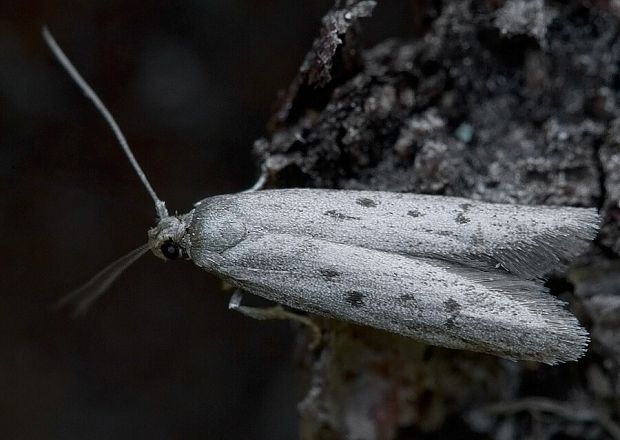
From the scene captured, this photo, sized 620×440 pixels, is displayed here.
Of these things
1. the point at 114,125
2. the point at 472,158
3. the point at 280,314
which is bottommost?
the point at 280,314

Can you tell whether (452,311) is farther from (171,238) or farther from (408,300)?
(171,238)

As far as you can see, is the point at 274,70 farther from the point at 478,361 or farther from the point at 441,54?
the point at 478,361

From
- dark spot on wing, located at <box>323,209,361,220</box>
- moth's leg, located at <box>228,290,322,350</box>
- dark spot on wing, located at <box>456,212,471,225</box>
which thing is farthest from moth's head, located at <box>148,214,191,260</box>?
dark spot on wing, located at <box>456,212,471,225</box>

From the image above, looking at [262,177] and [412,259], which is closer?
[412,259]

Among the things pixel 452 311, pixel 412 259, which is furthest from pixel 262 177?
pixel 452 311

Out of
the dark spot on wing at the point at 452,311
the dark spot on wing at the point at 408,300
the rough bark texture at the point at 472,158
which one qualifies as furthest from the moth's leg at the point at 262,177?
the dark spot on wing at the point at 452,311

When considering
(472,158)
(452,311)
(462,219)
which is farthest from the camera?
(472,158)

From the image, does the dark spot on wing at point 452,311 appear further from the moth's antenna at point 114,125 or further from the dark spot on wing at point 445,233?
the moth's antenna at point 114,125
